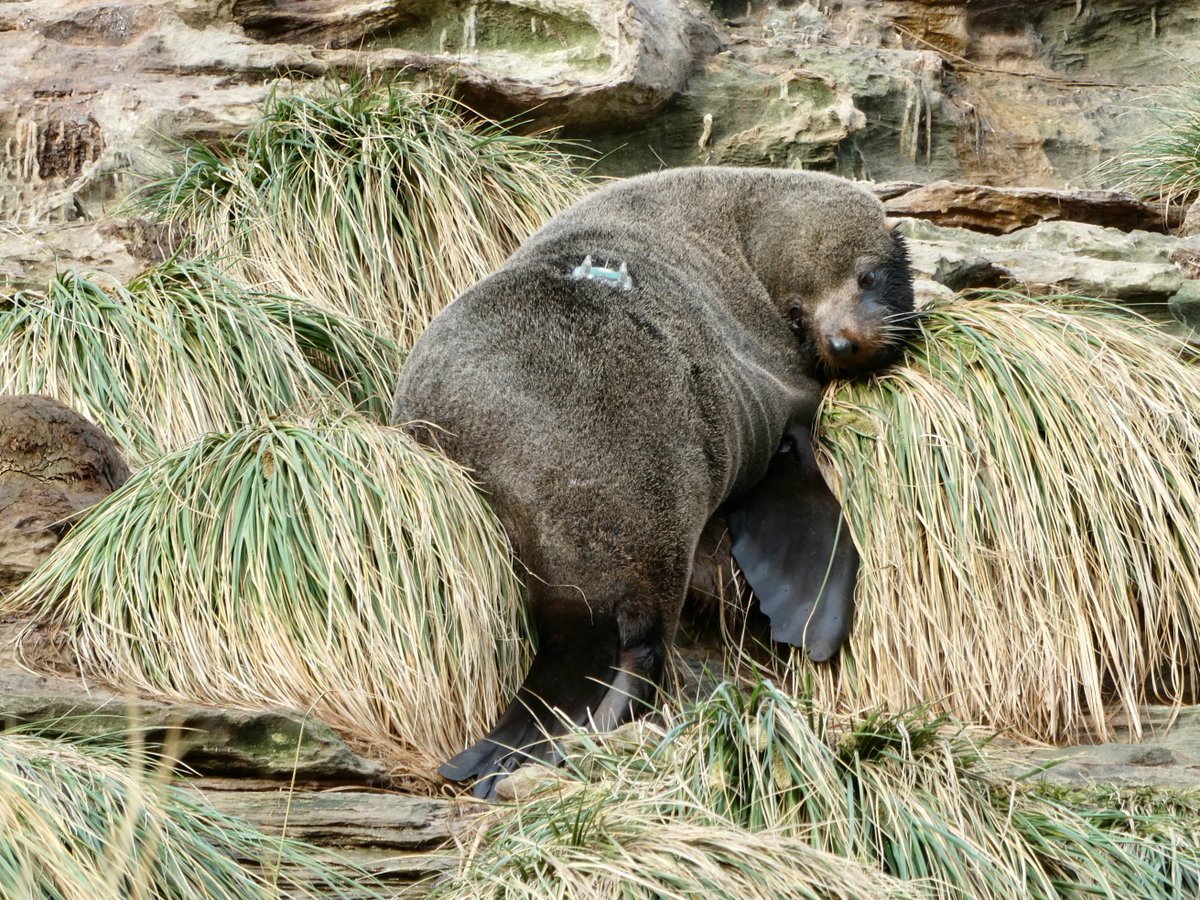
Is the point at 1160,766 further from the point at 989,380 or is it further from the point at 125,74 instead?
the point at 125,74

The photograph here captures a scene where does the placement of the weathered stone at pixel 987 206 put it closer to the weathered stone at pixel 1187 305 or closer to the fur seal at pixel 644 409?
the weathered stone at pixel 1187 305

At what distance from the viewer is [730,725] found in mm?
3150

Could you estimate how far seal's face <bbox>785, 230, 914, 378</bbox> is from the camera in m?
5.05

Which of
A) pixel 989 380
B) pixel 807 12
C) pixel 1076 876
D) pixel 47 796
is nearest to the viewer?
pixel 47 796

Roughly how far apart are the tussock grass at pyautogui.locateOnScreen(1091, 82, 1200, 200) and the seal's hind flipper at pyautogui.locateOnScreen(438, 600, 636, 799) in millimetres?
4431

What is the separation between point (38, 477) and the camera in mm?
4305

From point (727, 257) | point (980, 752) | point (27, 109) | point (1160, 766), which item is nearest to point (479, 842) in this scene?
point (980, 752)

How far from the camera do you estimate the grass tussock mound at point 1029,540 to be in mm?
4352

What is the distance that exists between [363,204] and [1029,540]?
9.43 feet

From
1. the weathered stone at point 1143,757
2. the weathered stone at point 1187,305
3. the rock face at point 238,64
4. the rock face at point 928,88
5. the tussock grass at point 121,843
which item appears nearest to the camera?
the tussock grass at point 121,843

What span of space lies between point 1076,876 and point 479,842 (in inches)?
48.1

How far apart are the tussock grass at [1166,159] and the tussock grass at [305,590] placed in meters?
4.64

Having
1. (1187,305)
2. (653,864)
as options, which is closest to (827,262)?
(1187,305)

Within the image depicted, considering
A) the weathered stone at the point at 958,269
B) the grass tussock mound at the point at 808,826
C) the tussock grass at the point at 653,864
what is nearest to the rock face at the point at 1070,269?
the weathered stone at the point at 958,269
